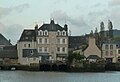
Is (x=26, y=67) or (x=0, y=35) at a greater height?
(x=0, y=35)

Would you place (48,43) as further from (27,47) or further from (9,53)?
(9,53)

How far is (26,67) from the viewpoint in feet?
336

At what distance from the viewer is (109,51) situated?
122 metres

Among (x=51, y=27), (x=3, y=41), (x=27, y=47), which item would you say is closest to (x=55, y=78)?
(x=51, y=27)

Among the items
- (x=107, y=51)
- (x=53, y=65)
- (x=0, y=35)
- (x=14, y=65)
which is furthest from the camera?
(x=0, y=35)

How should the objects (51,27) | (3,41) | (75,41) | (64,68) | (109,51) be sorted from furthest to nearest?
1. (75,41)
2. (3,41)
3. (109,51)
4. (51,27)
5. (64,68)

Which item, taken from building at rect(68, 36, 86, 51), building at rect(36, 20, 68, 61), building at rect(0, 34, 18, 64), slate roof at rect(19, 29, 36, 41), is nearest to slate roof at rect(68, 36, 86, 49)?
building at rect(68, 36, 86, 51)

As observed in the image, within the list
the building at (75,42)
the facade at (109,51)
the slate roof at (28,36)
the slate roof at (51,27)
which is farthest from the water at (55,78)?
the building at (75,42)

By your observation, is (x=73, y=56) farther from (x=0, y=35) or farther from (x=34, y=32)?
(x=0, y=35)

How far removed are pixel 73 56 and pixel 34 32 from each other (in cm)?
1405

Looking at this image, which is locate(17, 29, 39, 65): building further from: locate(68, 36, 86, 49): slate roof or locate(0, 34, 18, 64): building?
locate(68, 36, 86, 49): slate roof

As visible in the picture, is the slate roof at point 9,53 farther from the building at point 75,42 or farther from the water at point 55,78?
the water at point 55,78

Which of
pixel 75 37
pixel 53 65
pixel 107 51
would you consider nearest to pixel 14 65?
pixel 53 65

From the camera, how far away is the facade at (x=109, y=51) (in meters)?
121
